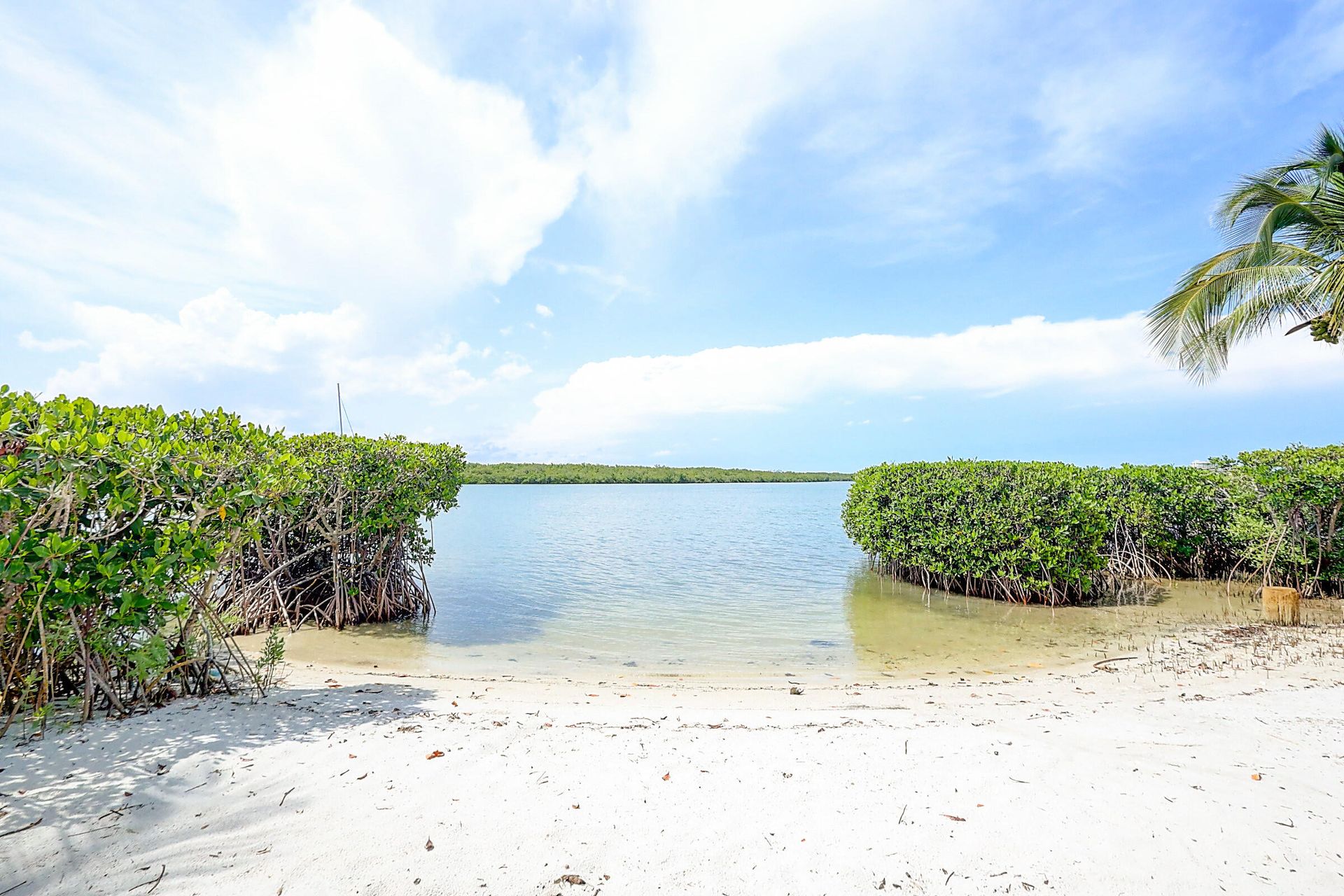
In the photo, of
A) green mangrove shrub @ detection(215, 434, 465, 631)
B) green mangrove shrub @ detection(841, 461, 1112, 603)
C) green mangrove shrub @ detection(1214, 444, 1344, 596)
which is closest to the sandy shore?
green mangrove shrub @ detection(215, 434, 465, 631)

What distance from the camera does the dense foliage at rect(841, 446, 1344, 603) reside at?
1049cm

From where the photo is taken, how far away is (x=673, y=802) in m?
3.40

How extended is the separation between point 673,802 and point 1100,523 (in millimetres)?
10677

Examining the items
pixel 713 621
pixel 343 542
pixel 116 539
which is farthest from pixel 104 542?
pixel 713 621

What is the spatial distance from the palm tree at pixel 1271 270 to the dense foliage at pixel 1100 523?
3270mm

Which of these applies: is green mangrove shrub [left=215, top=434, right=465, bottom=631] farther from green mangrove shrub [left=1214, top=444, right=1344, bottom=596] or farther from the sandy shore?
green mangrove shrub [left=1214, top=444, right=1344, bottom=596]

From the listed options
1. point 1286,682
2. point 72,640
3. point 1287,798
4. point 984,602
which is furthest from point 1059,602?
point 72,640

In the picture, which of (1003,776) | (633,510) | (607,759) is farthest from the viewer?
(633,510)

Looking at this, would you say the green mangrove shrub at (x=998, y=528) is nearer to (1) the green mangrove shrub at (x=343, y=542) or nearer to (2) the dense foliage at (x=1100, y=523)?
(2) the dense foliage at (x=1100, y=523)

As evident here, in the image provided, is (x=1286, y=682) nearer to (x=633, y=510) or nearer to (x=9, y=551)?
(x=9, y=551)

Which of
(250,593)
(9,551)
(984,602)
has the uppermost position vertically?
(9,551)

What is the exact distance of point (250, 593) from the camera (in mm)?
8875

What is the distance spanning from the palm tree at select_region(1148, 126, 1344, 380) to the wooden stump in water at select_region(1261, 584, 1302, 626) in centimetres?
627

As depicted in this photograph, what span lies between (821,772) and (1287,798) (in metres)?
2.50
